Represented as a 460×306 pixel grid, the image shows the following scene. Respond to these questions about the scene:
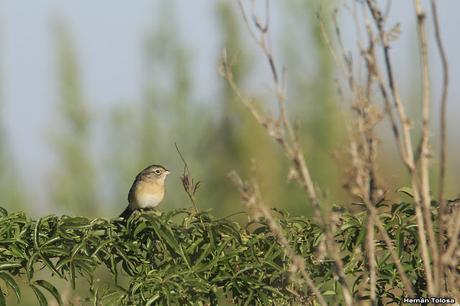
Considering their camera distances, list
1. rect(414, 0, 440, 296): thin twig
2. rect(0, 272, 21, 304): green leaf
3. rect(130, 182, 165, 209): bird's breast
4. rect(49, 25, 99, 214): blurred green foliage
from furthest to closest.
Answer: rect(49, 25, 99, 214): blurred green foliage → rect(130, 182, 165, 209): bird's breast → rect(0, 272, 21, 304): green leaf → rect(414, 0, 440, 296): thin twig

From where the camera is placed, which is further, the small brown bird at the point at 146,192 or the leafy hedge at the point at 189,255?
the small brown bird at the point at 146,192

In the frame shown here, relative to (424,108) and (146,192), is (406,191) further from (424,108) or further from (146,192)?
(146,192)

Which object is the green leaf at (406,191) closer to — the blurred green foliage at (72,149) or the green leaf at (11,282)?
the green leaf at (11,282)

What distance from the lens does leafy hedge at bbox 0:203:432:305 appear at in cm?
301

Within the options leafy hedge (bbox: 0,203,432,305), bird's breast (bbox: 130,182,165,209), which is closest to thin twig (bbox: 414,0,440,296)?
leafy hedge (bbox: 0,203,432,305)

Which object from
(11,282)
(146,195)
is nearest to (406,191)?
(11,282)

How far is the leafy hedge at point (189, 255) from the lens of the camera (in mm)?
3006

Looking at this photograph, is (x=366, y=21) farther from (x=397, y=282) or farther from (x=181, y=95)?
(x=181, y=95)

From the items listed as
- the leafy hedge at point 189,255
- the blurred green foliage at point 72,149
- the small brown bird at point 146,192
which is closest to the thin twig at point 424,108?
the leafy hedge at point 189,255

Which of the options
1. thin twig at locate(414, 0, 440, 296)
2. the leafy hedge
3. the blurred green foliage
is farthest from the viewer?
the blurred green foliage

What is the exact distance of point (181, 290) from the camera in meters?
2.97

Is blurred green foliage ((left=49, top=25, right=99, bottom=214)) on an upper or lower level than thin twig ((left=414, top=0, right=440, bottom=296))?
lower

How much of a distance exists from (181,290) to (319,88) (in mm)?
19472

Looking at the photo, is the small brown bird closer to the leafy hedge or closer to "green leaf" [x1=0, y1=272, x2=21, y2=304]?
the leafy hedge
